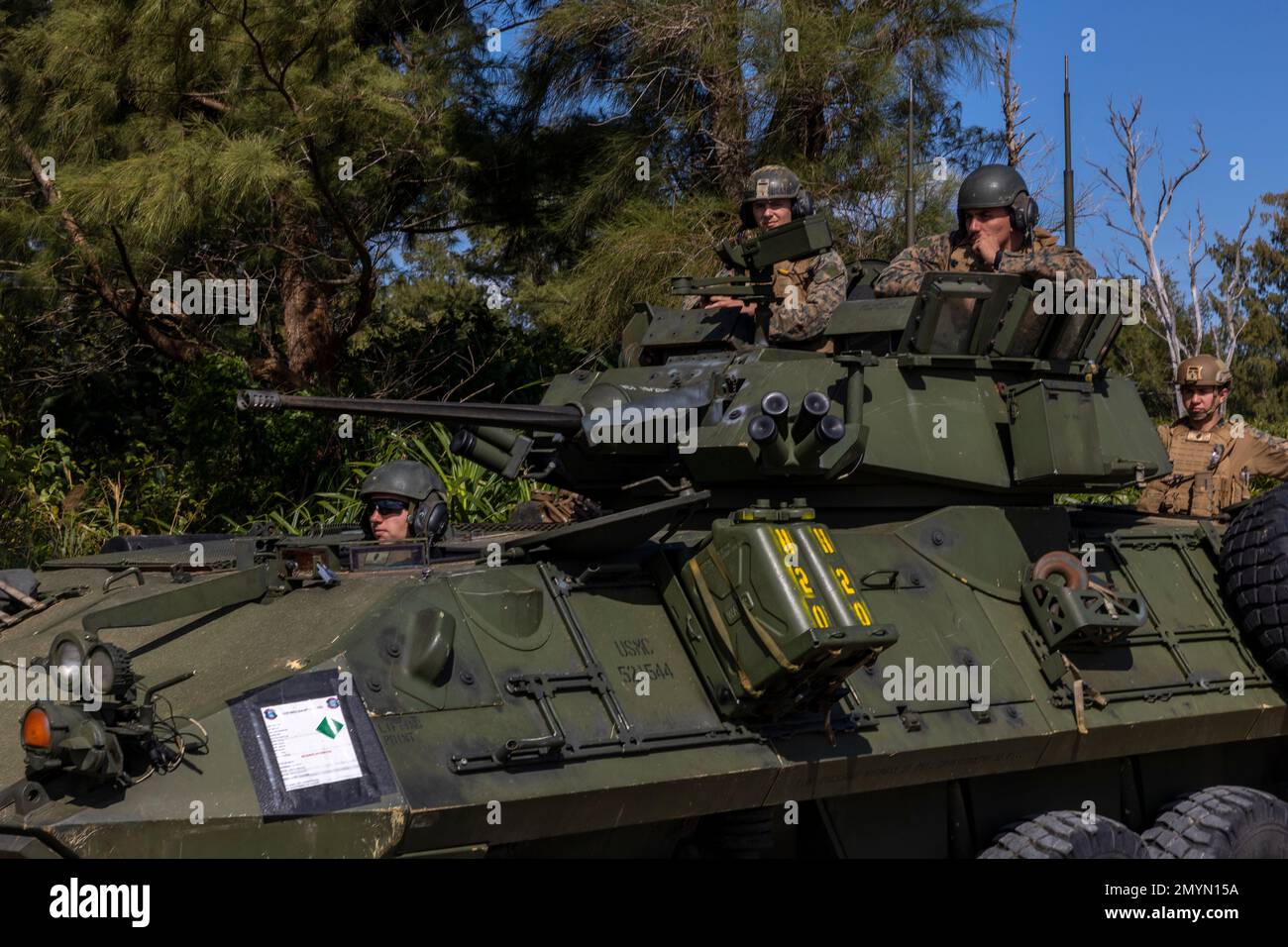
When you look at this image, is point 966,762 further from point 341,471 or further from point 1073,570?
point 341,471

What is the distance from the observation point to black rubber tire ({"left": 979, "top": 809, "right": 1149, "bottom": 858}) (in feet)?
24.0

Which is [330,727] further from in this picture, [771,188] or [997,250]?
[997,250]

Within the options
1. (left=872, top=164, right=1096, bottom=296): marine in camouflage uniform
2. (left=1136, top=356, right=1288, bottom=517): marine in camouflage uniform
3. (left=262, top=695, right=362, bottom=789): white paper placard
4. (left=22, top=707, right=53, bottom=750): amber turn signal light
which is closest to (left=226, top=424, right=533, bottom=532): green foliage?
(left=1136, top=356, right=1288, bottom=517): marine in camouflage uniform

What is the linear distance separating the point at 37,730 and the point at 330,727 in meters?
0.97

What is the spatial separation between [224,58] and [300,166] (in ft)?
3.22

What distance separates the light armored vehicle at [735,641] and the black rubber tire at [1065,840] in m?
0.02

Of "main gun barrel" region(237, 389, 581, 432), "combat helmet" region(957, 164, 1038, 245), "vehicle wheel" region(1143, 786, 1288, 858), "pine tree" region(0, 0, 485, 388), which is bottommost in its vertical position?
"vehicle wheel" region(1143, 786, 1288, 858)

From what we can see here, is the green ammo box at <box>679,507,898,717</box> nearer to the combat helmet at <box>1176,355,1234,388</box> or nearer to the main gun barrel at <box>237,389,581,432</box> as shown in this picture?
the main gun barrel at <box>237,389,581,432</box>

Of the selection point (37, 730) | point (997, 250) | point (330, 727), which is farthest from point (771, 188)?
point (37, 730)

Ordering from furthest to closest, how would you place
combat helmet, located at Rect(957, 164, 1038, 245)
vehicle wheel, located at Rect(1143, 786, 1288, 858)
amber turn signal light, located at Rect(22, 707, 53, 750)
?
1. combat helmet, located at Rect(957, 164, 1038, 245)
2. vehicle wheel, located at Rect(1143, 786, 1288, 858)
3. amber turn signal light, located at Rect(22, 707, 53, 750)

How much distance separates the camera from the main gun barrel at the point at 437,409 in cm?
636

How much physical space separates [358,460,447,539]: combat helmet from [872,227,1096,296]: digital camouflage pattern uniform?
268 cm

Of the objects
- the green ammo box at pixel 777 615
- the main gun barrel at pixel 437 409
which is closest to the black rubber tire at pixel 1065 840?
the green ammo box at pixel 777 615

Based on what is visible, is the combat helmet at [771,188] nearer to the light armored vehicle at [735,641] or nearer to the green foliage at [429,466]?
the light armored vehicle at [735,641]
